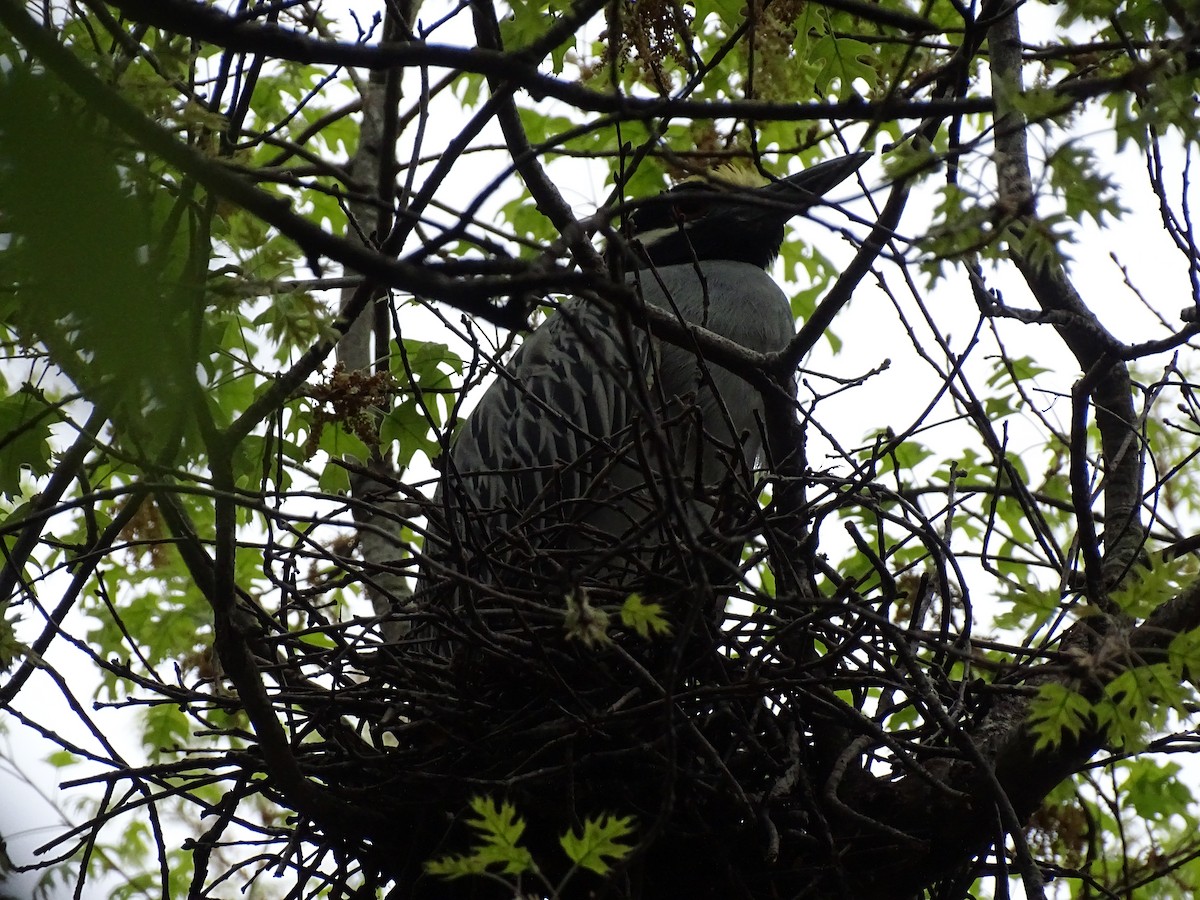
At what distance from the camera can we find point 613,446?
10.7 ft

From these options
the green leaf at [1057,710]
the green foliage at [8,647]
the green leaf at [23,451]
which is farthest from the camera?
the green leaf at [23,451]

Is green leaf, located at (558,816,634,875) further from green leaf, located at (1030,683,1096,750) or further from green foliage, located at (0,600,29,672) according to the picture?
green foliage, located at (0,600,29,672)

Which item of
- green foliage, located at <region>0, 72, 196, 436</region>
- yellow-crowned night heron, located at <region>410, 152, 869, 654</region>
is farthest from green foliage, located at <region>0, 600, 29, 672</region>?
green foliage, located at <region>0, 72, 196, 436</region>

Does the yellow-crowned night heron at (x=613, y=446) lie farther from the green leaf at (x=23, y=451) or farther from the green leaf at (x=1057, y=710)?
the green leaf at (x=23, y=451)

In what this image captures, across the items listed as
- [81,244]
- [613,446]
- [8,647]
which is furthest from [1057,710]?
[8,647]

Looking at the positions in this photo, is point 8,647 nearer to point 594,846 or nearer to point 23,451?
point 23,451

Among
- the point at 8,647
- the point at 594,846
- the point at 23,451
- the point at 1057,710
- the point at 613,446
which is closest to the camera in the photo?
the point at 594,846

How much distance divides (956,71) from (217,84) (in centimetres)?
134

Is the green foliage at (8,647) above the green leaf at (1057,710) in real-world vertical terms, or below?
above

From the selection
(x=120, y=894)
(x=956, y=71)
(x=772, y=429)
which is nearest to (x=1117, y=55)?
(x=956, y=71)

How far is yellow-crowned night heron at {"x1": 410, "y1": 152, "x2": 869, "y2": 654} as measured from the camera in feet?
7.77

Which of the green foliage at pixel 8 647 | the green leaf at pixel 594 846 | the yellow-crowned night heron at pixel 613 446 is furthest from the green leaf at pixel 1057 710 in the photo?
the green foliage at pixel 8 647

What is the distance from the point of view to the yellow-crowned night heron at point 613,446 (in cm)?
237

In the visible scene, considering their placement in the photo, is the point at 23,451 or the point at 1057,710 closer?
→ the point at 1057,710
